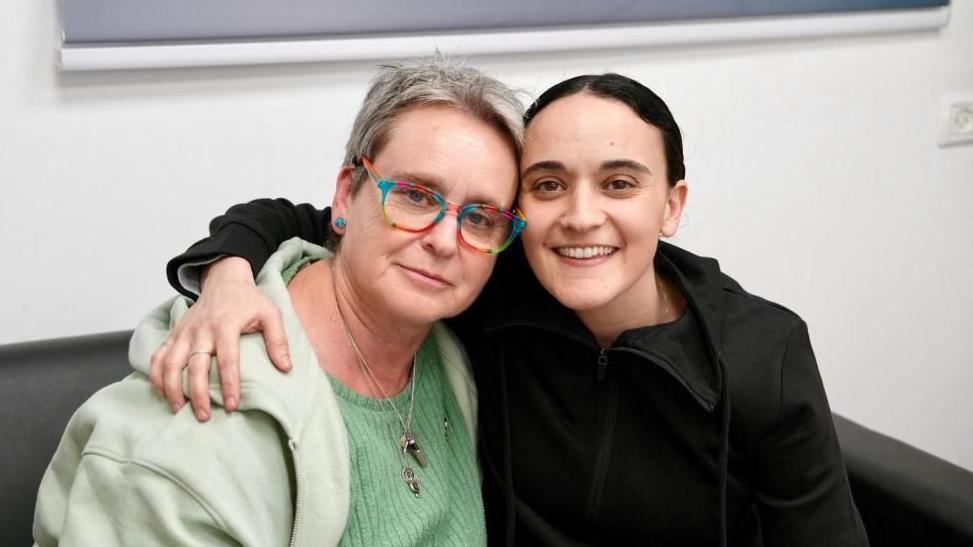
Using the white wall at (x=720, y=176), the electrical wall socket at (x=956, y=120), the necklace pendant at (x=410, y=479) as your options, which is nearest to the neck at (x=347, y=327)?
the necklace pendant at (x=410, y=479)

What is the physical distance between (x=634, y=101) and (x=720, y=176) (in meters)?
1.10

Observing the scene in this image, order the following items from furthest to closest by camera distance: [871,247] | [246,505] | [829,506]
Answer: [871,247]
[829,506]
[246,505]

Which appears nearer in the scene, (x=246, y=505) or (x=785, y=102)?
(x=246, y=505)

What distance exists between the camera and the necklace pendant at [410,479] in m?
1.41

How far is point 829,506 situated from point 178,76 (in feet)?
4.43

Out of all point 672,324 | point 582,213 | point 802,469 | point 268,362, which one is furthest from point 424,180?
point 802,469

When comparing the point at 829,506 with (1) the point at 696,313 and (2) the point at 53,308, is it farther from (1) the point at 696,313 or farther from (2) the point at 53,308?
(2) the point at 53,308

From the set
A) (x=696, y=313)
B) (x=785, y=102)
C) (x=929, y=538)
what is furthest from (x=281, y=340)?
(x=785, y=102)

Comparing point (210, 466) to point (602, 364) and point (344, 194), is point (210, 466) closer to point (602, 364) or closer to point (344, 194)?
point (344, 194)

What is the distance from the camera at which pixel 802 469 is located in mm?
1476

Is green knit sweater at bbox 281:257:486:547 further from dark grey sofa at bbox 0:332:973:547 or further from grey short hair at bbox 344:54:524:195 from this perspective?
dark grey sofa at bbox 0:332:973:547

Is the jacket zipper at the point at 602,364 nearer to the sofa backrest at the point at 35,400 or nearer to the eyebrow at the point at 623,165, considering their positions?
the eyebrow at the point at 623,165

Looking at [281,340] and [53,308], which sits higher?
[281,340]

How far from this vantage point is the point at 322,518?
1213 mm
